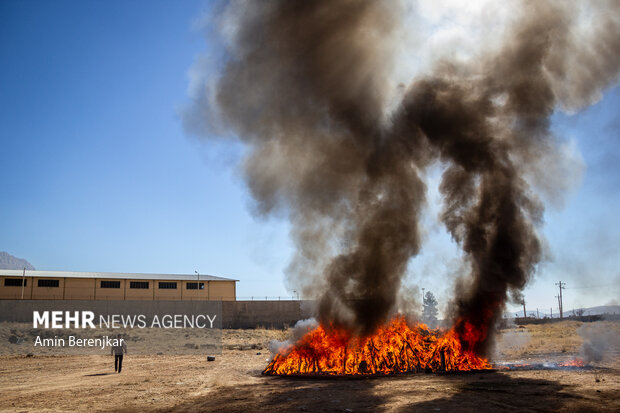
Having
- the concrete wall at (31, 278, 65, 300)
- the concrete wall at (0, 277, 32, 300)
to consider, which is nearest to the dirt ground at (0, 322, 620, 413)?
the concrete wall at (31, 278, 65, 300)

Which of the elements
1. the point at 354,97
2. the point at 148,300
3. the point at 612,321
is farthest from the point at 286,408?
the point at 148,300

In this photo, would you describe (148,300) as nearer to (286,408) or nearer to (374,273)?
(374,273)

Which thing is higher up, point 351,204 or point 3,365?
point 351,204

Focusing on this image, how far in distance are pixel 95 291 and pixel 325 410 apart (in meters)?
48.4

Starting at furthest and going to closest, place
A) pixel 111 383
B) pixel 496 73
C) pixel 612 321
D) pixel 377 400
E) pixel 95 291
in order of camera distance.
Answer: pixel 95 291 < pixel 612 321 < pixel 496 73 < pixel 111 383 < pixel 377 400

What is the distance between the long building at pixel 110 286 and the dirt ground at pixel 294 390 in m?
29.5

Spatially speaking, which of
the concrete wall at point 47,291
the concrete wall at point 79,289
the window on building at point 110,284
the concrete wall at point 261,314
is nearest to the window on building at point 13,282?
the concrete wall at point 47,291

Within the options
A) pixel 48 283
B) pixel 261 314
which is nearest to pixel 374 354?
pixel 261 314

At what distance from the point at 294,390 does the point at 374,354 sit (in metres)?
6.09

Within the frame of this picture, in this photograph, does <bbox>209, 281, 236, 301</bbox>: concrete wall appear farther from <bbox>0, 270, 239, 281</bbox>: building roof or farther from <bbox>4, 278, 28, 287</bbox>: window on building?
<bbox>4, 278, 28, 287</bbox>: window on building

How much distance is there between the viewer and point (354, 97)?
2622cm

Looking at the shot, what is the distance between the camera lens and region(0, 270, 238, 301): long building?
52.7 metres

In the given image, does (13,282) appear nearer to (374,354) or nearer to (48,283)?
(48,283)

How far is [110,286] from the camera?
55.9m
